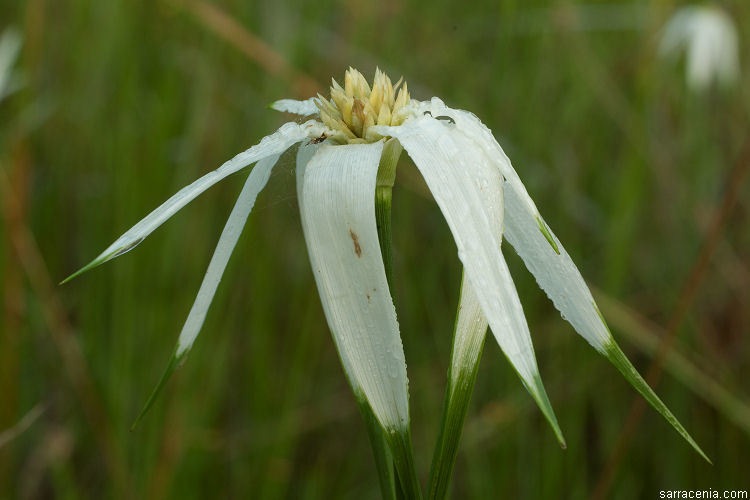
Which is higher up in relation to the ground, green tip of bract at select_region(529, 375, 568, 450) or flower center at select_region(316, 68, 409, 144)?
flower center at select_region(316, 68, 409, 144)

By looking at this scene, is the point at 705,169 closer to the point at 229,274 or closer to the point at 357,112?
the point at 229,274

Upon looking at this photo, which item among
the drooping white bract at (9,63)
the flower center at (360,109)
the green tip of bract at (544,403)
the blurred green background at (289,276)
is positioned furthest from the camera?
the drooping white bract at (9,63)

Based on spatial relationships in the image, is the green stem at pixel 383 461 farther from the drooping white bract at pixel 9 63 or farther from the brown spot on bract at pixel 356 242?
the drooping white bract at pixel 9 63

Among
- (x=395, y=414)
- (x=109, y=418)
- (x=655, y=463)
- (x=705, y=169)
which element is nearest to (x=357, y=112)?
(x=395, y=414)

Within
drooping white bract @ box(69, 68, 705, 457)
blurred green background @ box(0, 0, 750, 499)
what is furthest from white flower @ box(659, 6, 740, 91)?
drooping white bract @ box(69, 68, 705, 457)

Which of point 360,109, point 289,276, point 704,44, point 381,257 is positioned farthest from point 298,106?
point 704,44

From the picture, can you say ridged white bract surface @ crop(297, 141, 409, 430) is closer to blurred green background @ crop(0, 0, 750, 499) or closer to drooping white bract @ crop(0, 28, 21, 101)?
blurred green background @ crop(0, 0, 750, 499)

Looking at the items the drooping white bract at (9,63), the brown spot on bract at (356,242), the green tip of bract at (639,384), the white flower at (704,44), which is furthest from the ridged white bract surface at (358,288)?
the white flower at (704,44)

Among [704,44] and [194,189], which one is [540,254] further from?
[704,44]
